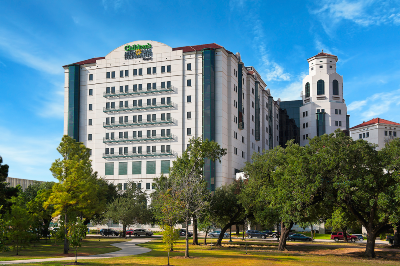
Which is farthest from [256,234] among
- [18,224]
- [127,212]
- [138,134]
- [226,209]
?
[18,224]

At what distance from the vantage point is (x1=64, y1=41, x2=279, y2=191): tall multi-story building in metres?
110

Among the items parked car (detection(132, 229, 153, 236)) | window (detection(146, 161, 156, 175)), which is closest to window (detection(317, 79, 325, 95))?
window (detection(146, 161, 156, 175))

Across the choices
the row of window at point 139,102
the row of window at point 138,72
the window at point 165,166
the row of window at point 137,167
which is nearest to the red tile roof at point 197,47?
the row of window at point 138,72

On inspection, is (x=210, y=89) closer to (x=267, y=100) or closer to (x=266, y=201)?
(x=267, y=100)

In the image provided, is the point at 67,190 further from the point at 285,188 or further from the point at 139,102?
the point at 139,102

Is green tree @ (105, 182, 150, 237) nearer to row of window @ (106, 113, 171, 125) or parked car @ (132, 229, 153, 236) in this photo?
parked car @ (132, 229, 153, 236)

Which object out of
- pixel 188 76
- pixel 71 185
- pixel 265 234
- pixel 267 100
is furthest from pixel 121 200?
pixel 267 100

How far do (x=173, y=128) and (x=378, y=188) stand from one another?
76.6 m

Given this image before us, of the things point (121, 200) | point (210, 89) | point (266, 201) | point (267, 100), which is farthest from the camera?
point (267, 100)

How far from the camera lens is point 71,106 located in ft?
402

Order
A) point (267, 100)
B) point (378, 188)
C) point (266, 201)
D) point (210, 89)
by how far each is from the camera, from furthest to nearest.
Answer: point (267, 100) < point (210, 89) < point (266, 201) < point (378, 188)

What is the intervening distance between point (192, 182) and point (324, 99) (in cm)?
10709

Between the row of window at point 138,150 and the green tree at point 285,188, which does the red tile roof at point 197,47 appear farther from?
the green tree at point 285,188

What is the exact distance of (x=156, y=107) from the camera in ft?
376
